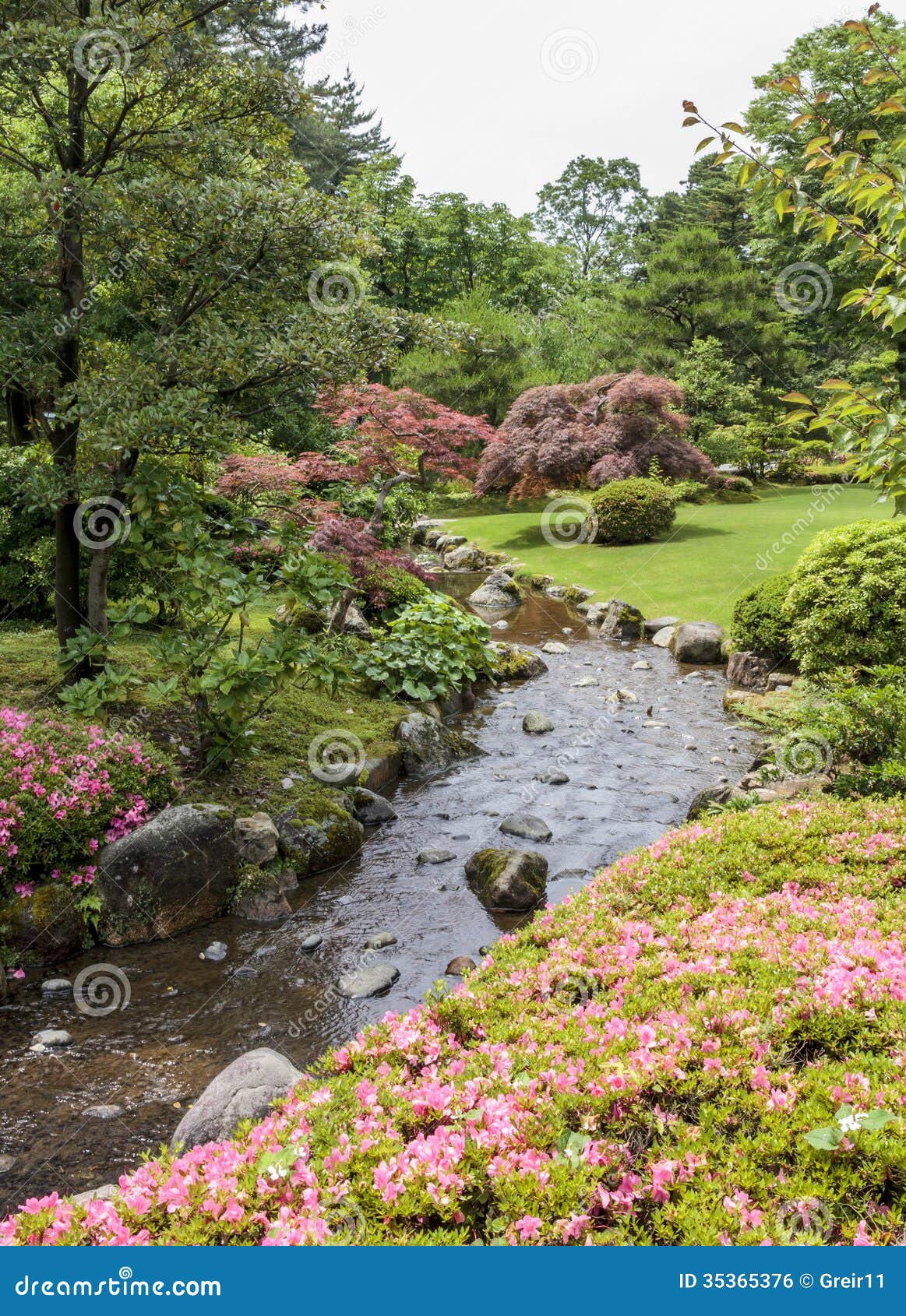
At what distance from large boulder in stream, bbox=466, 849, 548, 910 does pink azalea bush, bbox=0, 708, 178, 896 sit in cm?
239

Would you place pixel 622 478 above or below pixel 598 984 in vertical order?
above

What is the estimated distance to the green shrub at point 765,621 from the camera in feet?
36.3

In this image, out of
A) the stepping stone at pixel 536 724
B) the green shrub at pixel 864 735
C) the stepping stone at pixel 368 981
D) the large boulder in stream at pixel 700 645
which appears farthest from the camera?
the large boulder in stream at pixel 700 645

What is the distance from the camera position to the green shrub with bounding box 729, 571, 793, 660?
436 inches

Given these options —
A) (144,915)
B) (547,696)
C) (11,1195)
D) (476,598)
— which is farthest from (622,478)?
(11,1195)

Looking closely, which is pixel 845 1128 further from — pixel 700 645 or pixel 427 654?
pixel 700 645

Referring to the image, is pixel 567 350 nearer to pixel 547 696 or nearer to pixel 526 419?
pixel 526 419

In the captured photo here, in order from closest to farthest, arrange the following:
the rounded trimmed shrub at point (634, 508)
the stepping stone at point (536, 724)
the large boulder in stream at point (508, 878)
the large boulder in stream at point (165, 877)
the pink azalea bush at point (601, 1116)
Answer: the pink azalea bush at point (601, 1116)
the large boulder in stream at point (165, 877)
the large boulder in stream at point (508, 878)
the stepping stone at point (536, 724)
the rounded trimmed shrub at point (634, 508)

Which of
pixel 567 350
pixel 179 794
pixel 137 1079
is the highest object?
pixel 567 350

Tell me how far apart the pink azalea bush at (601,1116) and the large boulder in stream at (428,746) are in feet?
15.7

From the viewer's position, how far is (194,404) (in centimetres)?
632

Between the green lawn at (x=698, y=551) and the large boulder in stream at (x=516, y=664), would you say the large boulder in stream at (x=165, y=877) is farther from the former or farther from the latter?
the green lawn at (x=698, y=551)

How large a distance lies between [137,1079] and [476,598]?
547 inches

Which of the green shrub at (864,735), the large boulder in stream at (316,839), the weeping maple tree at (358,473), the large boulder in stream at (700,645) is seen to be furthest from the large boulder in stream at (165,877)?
the large boulder in stream at (700,645)
